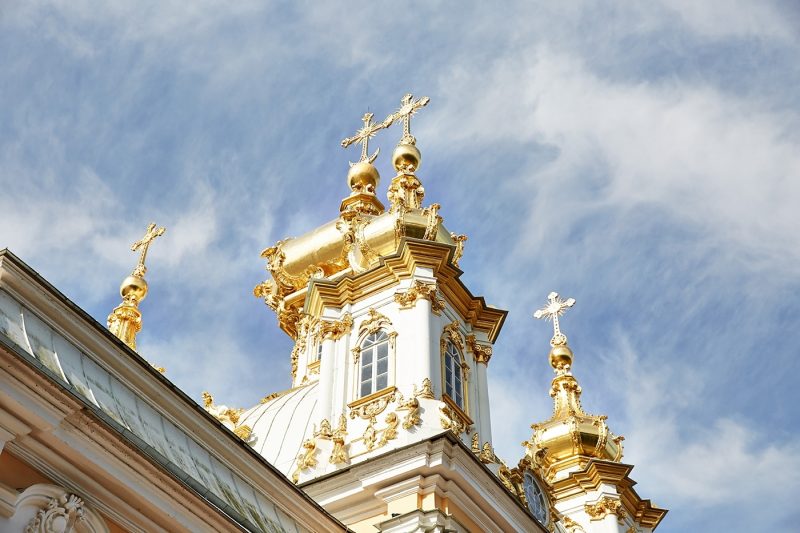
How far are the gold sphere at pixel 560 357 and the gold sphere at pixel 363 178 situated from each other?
26.0 feet

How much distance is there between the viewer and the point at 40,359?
1184 cm

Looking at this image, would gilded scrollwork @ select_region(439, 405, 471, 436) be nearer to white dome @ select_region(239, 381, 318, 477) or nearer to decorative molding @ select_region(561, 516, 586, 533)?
white dome @ select_region(239, 381, 318, 477)

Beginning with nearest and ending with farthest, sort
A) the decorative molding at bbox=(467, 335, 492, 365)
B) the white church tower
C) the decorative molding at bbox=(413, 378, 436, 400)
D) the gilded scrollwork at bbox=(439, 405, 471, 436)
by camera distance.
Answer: the white church tower
the gilded scrollwork at bbox=(439, 405, 471, 436)
the decorative molding at bbox=(413, 378, 436, 400)
the decorative molding at bbox=(467, 335, 492, 365)

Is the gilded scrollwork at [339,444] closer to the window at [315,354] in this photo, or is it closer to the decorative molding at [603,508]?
the window at [315,354]

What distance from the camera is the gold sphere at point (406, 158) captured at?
81.3 feet

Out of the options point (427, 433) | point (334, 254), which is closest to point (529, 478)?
point (427, 433)

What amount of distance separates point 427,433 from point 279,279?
30.3 ft

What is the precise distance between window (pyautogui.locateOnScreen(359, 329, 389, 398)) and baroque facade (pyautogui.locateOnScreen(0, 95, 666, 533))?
1.5 inches

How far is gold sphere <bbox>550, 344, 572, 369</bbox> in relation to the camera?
1254 inches

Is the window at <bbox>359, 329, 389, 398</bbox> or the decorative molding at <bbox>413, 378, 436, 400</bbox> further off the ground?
the window at <bbox>359, 329, 389, 398</bbox>

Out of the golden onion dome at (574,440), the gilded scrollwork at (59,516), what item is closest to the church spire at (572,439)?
the golden onion dome at (574,440)

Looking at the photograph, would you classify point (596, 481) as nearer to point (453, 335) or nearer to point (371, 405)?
point (453, 335)

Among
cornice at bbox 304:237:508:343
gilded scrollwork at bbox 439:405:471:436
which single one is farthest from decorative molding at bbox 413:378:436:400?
cornice at bbox 304:237:508:343

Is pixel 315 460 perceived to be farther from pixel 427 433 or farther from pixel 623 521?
pixel 623 521
